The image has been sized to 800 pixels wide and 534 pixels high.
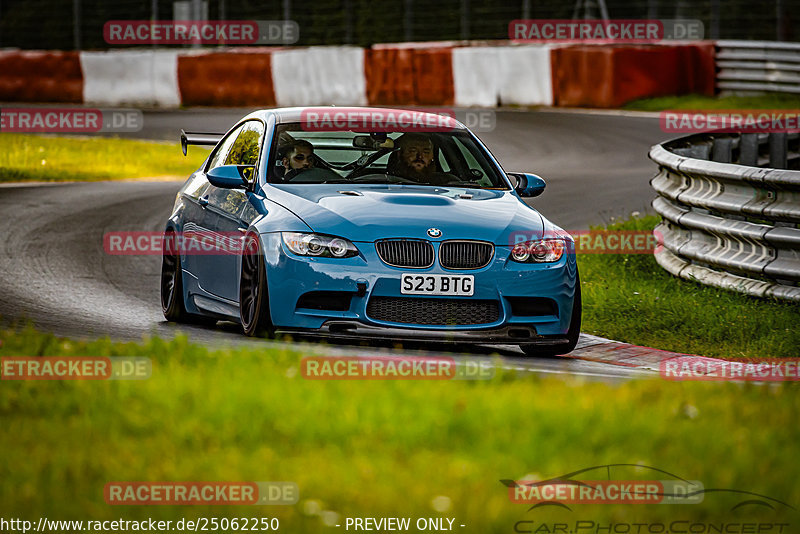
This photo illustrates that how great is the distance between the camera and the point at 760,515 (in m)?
4.55

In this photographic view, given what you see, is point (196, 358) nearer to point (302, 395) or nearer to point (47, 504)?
point (302, 395)

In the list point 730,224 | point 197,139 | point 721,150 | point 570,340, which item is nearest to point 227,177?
point 197,139

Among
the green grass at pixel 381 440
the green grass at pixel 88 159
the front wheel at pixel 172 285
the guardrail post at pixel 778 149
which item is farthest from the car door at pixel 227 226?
the green grass at pixel 88 159

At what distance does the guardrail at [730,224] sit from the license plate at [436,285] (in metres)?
2.73

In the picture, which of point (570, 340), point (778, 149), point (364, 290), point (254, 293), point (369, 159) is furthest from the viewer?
point (778, 149)

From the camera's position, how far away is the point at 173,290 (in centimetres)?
986

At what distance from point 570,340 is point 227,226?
7.31ft

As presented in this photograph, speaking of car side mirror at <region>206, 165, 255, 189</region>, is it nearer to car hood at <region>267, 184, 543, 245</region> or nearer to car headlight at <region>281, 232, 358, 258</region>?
car hood at <region>267, 184, 543, 245</region>

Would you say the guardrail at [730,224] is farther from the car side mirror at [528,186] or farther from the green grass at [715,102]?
the green grass at [715,102]

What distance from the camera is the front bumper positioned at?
8219 mm

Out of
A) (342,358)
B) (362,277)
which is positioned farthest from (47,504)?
(362,277)

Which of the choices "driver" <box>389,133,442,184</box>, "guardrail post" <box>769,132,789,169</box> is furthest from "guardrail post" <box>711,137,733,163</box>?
"driver" <box>389,133,442,184</box>

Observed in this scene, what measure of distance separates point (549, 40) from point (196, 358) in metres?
23.6

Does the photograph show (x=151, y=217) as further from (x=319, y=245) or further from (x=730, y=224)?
(x=319, y=245)
